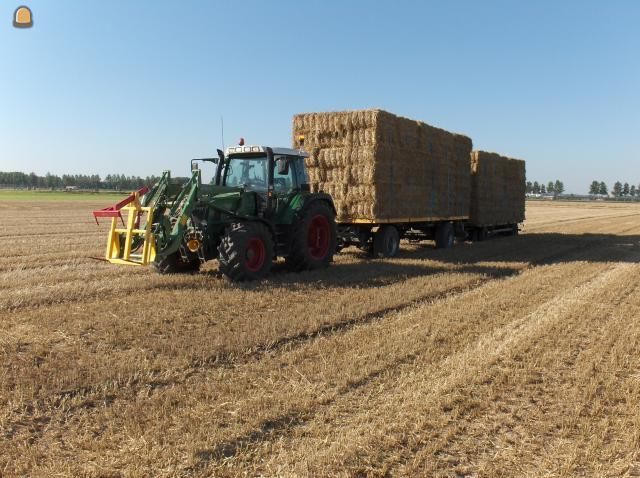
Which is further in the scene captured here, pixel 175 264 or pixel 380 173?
pixel 380 173

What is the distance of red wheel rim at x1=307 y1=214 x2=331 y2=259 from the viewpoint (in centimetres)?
1045

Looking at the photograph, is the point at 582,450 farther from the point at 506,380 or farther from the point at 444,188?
the point at 444,188

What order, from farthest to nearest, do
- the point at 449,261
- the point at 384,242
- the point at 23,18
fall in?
the point at 384,242 < the point at 449,261 < the point at 23,18

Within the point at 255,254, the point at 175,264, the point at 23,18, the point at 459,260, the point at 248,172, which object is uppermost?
the point at 23,18

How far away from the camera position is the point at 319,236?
1058 cm

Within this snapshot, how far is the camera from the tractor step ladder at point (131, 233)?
8.03 m

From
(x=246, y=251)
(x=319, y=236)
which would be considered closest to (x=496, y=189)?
(x=319, y=236)

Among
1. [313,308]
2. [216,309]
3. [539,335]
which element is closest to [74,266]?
[216,309]

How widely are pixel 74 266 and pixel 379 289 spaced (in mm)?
6015

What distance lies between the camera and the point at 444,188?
14906 millimetres

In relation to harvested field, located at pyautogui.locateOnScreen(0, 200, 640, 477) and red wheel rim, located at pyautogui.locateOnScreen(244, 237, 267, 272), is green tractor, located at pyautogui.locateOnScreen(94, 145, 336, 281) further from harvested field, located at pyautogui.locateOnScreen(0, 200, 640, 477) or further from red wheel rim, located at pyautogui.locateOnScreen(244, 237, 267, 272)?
harvested field, located at pyautogui.locateOnScreen(0, 200, 640, 477)

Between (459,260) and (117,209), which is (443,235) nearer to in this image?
(459,260)

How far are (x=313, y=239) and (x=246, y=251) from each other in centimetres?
217

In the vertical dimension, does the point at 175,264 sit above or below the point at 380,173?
below
